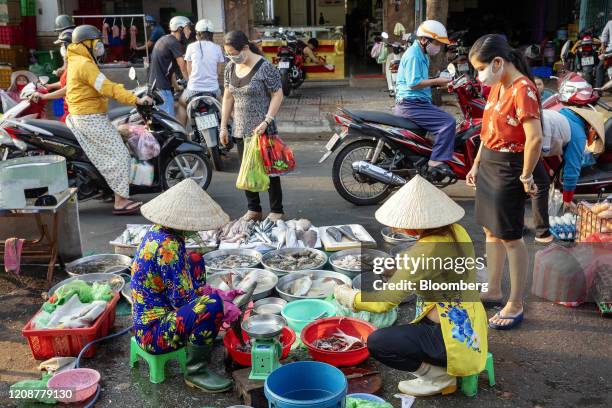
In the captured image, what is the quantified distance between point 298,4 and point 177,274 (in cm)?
1860

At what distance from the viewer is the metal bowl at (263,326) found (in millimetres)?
3426

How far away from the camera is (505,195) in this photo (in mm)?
4082

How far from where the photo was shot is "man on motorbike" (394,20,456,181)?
6.17 m

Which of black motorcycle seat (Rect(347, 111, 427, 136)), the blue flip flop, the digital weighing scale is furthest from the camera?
black motorcycle seat (Rect(347, 111, 427, 136))

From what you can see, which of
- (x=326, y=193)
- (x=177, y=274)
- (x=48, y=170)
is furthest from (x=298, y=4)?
(x=177, y=274)

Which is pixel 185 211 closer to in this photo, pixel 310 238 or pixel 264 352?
pixel 264 352

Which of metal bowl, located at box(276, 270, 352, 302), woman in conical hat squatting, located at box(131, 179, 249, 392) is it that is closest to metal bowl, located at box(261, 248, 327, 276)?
metal bowl, located at box(276, 270, 352, 302)

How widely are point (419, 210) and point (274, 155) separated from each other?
2587 millimetres

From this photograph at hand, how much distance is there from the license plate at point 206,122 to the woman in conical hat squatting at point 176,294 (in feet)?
14.6

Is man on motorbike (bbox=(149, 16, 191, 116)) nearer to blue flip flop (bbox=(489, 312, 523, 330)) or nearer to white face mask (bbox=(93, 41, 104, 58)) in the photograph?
white face mask (bbox=(93, 41, 104, 58))

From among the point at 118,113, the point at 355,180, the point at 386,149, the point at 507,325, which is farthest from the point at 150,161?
the point at 507,325

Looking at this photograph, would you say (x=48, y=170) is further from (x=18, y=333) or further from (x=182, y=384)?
(x=182, y=384)

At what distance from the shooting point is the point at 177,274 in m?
3.44

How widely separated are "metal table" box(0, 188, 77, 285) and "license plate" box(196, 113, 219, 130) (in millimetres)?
2924
